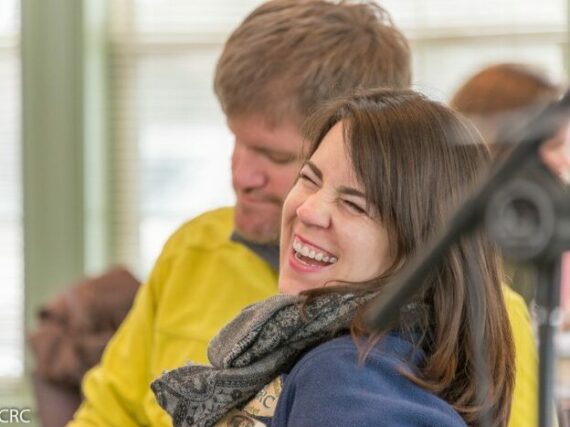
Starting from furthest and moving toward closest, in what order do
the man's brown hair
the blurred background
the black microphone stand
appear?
the blurred background
the man's brown hair
the black microphone stand

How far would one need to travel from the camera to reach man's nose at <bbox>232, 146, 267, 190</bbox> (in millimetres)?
1570

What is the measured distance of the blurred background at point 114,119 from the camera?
3.30 m

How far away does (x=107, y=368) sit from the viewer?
1737 mm

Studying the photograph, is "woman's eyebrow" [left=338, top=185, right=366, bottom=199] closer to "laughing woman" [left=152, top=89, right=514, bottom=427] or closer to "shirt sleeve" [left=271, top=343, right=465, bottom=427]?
"laughing woman" [left=152, top=89, right=514, bottom=427]

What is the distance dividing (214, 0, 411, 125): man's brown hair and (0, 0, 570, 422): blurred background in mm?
1693

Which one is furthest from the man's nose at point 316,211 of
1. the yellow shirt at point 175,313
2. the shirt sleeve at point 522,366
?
the yellow shirt at point 175,313

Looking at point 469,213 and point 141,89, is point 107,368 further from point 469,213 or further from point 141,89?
point 141,89

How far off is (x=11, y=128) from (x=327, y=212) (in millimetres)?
2403

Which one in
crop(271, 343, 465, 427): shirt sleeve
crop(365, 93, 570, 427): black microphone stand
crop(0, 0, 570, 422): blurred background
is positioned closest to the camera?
crop(365, 93, 570, 427): black microphone stand

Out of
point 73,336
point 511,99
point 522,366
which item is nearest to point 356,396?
point 522,366

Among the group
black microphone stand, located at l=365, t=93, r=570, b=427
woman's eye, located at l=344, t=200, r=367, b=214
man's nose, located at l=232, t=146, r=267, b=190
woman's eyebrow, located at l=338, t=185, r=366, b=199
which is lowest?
man's nose, located at l=232, t=146, r=267, b=190

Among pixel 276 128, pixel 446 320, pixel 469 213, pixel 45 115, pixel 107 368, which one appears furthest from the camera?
pixel 45 115

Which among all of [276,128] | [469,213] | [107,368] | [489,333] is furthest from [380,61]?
[469,213]

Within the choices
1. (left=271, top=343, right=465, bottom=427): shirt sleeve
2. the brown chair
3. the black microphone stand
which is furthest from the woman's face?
the brown chair
